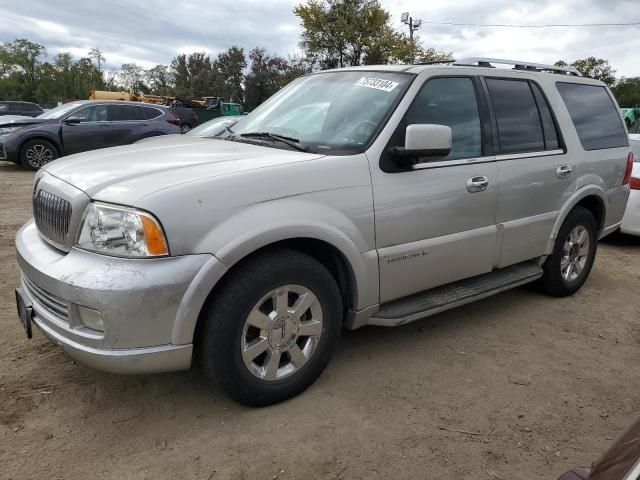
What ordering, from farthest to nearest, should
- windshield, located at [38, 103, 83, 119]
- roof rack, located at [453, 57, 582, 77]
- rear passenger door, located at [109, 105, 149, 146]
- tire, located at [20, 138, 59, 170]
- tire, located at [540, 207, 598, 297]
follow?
rear passenger door, located at [109, 105, 149, 146]
windshield, located at [38, 103, 83, 119]
tire, located at [20, 138, 59, 170]
tire, located at [540, 207, 598, 297]
roof rack, located at [453, 57, 582, 77]

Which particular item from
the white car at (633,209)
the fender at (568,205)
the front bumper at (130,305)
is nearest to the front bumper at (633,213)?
the white car at (633,209)

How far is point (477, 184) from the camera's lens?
342cm

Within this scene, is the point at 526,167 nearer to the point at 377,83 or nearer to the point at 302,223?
the point at 377,83

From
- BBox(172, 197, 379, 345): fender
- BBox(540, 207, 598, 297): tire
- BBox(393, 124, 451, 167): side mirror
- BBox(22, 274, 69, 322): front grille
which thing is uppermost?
BBox(393, 124, 451, 167): side mirror

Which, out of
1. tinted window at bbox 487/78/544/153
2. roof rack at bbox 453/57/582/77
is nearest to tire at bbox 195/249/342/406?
tinted window at bbox 487/78/544/153

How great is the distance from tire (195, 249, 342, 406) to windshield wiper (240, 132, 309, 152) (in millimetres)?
708

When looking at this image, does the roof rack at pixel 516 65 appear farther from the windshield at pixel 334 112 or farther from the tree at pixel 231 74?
the tree at pixel 231 74

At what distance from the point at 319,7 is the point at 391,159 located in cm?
3523

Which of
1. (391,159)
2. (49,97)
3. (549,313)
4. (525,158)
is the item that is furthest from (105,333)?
(49,97)

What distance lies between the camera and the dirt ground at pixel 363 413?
2350 mm

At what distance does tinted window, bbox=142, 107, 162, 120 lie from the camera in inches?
508

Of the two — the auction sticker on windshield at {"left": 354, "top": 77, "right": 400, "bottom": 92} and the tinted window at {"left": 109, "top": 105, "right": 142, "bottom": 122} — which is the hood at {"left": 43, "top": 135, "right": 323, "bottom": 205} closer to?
the auction sticker on windshield at {"left": 354, "top": 77, "right": 400, "bottom": 92}

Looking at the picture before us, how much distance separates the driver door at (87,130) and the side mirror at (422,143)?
10.5 meters

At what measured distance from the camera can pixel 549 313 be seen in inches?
166
